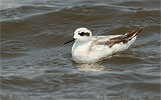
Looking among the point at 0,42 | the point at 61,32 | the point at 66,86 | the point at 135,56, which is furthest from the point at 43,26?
the point at 66,86

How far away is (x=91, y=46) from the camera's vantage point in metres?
13.2

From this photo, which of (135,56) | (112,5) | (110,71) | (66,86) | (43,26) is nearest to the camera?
(66,86)

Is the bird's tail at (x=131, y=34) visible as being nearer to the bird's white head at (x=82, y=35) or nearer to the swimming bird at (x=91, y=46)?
the swimming bird at (x=91, y=46)

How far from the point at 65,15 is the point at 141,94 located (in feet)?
22.8

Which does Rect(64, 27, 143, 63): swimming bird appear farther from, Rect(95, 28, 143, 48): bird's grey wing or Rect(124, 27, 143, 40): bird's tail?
Rect(124, 27, 143, 40): bird's tail

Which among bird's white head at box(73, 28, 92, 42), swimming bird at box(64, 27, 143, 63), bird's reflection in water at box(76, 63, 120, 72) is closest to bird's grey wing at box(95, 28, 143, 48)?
swimming bird at box(64, 27, 143, 63)

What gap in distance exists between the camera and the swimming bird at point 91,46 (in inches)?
509

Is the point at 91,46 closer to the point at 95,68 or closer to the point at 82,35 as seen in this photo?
the point at 82,35

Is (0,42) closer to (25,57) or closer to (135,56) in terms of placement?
(25,57)

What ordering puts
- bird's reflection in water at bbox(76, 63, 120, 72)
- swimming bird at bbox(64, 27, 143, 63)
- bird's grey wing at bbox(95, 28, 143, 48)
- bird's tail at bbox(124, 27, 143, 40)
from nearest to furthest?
bird's reflection in water at bbox(76, 63, 120, 72) → swimming bird at bbox(64, 27, 143, 63) → bird's grey wing at bbox(95, 28, 143, 48) → bird's tail at bbox(124, 27, 143, 40)

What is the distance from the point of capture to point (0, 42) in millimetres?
14938

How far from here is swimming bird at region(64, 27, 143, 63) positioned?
1294 cm

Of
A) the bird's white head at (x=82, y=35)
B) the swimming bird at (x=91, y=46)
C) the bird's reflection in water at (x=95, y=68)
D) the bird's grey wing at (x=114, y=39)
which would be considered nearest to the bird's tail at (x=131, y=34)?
the bird's grey wing at (x=114, y=39)

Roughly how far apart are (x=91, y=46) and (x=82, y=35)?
0.43 metres
